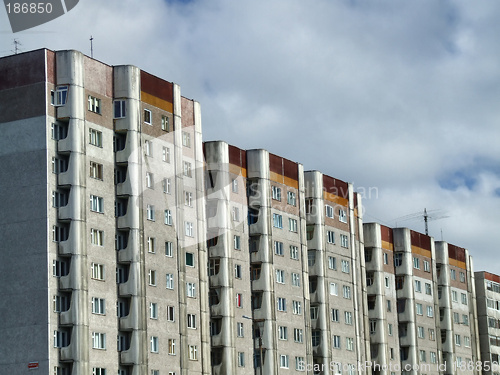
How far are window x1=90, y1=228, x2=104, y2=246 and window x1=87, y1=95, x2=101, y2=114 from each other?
10339 millimetres

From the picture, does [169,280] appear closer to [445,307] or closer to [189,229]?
[189,229]

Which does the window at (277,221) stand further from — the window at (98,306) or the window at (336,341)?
the window at (98,306)

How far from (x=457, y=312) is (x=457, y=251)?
929 cm

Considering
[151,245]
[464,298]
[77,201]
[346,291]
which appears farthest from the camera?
[464,298]

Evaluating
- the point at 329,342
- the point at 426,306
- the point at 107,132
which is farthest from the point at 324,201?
the point at 107,132

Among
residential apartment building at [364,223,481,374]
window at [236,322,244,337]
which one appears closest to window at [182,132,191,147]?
window at [236,322,244,337]

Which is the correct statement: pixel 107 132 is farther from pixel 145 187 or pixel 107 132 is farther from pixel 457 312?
pixel 457 312

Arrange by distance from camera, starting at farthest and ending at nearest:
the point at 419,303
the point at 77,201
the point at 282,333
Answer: the point at 419,303 < the point at 282,333 < the point at 77,201

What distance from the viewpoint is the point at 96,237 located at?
9012cm

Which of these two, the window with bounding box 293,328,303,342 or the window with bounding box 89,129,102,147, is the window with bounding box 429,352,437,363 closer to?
the window with bounding box 293,328,303,342

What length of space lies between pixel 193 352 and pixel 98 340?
1307 cm

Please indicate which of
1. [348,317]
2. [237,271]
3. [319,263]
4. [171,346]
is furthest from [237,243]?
[348,317]

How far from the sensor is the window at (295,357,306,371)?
11586cm

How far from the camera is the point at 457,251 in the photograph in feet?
528
